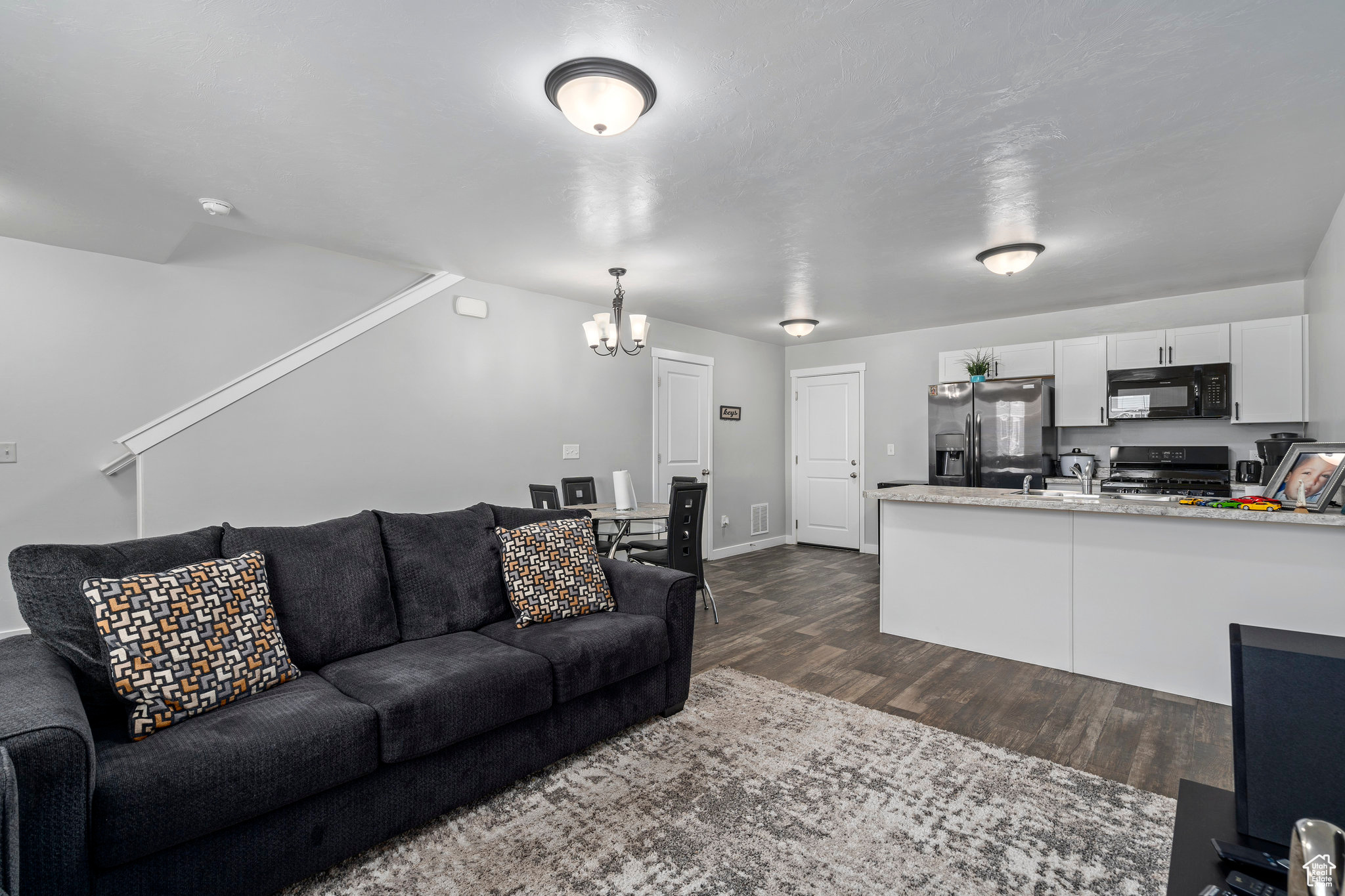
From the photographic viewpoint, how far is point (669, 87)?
215 cm

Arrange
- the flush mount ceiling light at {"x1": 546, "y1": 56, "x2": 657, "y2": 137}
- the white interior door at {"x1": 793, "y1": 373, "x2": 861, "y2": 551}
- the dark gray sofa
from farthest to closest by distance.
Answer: the white interior door at {"x1": 793, "y1": 373, "x2": 861, "y2": 551} → the flush mount ceiling light at {"x1": 546, "y1": 56, "x2": 657, "y2": 137} → the dark gray sofa

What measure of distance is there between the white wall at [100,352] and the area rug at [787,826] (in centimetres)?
338

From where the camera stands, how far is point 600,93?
6.77 feet

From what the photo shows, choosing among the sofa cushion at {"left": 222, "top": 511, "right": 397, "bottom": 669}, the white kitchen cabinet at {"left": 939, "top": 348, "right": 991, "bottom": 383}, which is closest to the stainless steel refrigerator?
the white kitchen cabinet at {"left": 939, "top": 348, "right": 991, "bottom": 383}

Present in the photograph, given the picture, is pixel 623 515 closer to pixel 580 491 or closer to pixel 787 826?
pixel 580 491

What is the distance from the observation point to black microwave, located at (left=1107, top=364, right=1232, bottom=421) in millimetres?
4629

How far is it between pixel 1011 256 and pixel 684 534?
2634mm

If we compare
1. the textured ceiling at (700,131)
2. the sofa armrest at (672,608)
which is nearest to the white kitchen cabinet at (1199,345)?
the textured ceiling at (700,131)

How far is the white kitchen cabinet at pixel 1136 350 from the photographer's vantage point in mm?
4906

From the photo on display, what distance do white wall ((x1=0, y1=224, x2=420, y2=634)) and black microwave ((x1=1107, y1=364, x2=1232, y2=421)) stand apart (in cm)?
639

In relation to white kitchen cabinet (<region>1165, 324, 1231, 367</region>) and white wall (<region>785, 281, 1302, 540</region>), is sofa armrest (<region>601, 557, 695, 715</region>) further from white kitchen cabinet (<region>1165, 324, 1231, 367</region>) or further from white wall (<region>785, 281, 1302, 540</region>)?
white kitchen cabinet (<region>1165, 324, 1231, 367</region>)

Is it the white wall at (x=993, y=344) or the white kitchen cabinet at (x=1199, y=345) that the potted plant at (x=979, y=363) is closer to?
the white wall at (x=993, y=344)

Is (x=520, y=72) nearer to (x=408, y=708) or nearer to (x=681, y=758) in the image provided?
(x=408, y=708)

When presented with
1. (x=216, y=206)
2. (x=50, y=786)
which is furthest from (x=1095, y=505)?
Result: (x=216, y=206)
